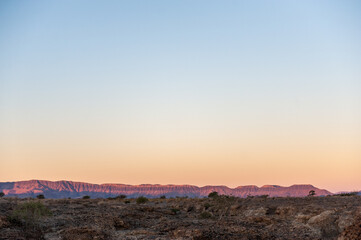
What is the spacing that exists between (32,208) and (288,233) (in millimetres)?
19881

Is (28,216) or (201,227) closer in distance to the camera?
(201,227)

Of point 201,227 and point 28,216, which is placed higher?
point 201,227

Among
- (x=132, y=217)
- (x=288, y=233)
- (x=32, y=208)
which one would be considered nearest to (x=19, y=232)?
(x=32, y=208)

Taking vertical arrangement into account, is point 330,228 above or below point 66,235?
above

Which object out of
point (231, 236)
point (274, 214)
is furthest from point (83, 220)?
point (274, 214)

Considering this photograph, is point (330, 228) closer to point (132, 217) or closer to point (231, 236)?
point (231, 236)

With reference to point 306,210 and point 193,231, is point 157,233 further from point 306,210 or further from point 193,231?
point 306,210

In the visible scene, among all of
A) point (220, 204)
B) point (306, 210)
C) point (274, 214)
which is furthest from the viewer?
point (220, 204)

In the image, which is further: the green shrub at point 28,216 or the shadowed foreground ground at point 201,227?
the green shrub at point 28,216

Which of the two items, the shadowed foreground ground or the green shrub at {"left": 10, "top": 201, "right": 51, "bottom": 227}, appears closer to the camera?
the shadowed foreground ground

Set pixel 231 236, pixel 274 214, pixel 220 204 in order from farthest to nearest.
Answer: pixel 220 204 → pixel 274 214 → pixel 231 236

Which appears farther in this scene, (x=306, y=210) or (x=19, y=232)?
(x=306, y=210)

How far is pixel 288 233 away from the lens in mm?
19719

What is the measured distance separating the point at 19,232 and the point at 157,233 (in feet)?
29.4
